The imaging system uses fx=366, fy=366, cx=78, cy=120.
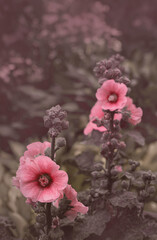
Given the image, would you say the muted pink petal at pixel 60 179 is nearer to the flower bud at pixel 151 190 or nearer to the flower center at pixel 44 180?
the flower center at pixel 44 180

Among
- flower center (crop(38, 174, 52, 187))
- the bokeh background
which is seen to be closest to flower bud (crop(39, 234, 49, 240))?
flower center (crop(38, 174, 52, 187))

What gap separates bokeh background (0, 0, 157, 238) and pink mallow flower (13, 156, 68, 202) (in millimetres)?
866

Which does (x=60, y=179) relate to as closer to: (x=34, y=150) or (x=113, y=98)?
(x=34, y=150)

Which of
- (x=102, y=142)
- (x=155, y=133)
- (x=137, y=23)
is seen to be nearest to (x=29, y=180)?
(x=102, y=142)

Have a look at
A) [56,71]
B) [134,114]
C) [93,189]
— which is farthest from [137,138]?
[56,71]

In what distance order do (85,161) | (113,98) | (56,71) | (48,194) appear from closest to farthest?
(48,194)
(113,98)
(85,161)
(56,71)

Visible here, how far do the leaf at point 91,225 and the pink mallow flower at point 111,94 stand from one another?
235 mm

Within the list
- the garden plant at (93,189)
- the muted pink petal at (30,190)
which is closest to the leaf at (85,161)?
the garden plant at (93,189)

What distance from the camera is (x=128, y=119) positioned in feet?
2.82

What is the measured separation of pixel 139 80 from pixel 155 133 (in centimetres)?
43

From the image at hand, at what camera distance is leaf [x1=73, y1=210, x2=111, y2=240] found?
0.76m

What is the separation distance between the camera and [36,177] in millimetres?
729

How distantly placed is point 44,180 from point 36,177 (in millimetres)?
18

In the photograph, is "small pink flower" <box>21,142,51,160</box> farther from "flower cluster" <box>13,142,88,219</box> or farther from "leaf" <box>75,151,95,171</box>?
"leaf" <box>75,151,95,171</box>
